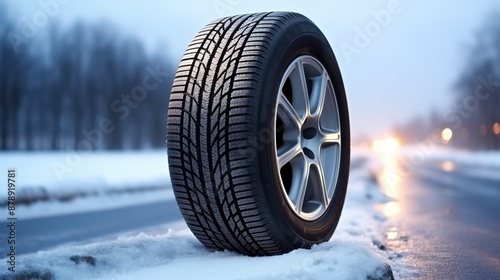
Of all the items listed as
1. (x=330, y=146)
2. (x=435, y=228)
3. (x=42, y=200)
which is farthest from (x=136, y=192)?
(x=330, y=146)

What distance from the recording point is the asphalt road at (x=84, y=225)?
4.85m

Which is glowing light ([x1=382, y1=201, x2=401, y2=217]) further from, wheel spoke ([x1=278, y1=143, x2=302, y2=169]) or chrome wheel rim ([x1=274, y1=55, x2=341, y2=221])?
wheel spoke ([x1=278, y1=143, x2=302, y2=169])

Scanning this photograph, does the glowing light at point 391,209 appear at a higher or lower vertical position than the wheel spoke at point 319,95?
lower

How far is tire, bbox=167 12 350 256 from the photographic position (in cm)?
231

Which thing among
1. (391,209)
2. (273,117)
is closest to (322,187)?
(273,117)

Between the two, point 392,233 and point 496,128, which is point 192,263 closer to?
point 392,233

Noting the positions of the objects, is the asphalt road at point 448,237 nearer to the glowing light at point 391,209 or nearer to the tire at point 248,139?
the glowing light at point 391,209

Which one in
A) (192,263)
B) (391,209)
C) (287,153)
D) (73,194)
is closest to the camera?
(192,263)

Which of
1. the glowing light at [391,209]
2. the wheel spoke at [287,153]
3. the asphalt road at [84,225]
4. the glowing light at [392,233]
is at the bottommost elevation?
the asphalt road at [84,225]

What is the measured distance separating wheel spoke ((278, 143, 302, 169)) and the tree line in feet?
141

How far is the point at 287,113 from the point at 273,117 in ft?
0.91

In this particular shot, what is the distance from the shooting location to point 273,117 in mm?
2438

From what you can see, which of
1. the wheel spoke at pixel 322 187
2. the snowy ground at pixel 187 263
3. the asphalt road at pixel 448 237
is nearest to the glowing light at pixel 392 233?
the asphalt road at pixel 448 237

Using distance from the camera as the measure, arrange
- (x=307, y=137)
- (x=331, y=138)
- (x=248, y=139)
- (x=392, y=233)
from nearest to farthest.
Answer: (x=248, y=139), (x=307, y=137), (x=331, y=138), (x=392, y=233)
